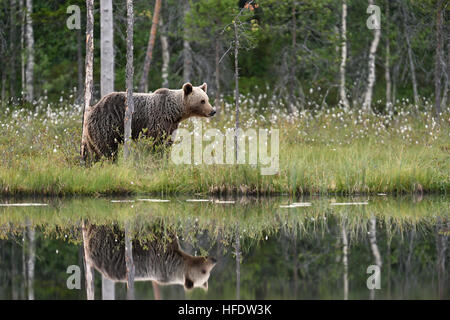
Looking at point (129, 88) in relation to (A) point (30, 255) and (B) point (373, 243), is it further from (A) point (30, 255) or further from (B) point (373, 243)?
(B) point (373, 243)

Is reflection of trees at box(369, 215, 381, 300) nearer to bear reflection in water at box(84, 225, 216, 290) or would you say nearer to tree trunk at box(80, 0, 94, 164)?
bear reflection in water at box(84, 225, 216, 290)

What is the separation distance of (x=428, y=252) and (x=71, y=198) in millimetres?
5735

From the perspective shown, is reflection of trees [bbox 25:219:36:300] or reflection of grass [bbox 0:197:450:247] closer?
reflection of trees [bbox 25:219:36:300]

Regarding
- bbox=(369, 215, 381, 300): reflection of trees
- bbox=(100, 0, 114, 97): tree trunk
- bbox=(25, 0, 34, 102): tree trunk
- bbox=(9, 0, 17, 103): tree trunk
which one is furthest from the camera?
bbox=(9, 0, 17, 103): tree trunk

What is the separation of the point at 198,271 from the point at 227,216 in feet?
8.99

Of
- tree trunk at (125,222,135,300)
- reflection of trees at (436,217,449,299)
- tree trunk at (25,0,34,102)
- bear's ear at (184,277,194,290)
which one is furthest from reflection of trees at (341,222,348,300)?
tree trunk at (25,0,34,102)

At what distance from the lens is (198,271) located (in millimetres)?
5824

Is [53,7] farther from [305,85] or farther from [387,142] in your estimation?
[387,142]

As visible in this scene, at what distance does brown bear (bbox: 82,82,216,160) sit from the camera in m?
11.9

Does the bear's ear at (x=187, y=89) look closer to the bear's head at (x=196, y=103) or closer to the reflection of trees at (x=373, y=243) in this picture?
the bear's head at (x=196, y=103)

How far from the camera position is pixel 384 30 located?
24.3 metres

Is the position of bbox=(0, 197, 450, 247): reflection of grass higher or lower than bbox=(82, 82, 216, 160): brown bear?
lower

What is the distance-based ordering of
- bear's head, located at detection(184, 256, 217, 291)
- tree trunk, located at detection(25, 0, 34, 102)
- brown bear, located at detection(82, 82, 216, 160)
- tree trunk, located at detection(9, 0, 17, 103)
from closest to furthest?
bear's head, located at detection(184, 256, 217, 291)
brown bear, located at detection(82, 82, 216, 160)
tree trunk, located at detection(25, 0, 34, 102)
tree trunk, located at detection(9, 0, 17, 103)
